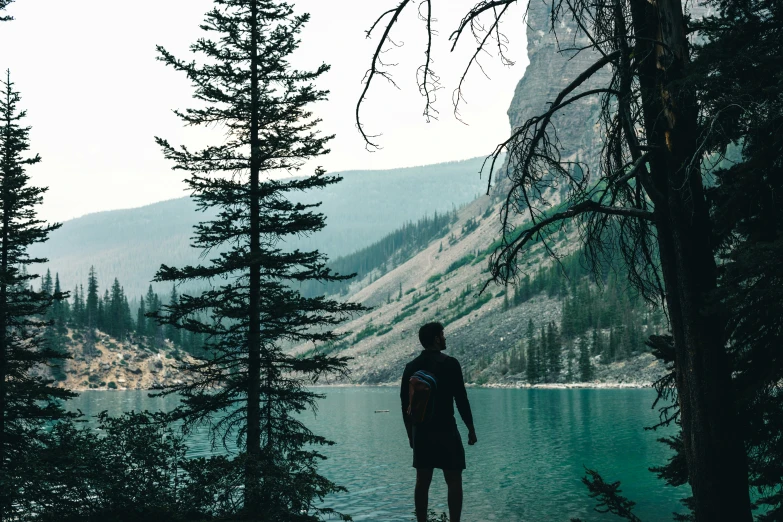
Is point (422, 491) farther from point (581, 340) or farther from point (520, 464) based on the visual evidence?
point (581, 340)

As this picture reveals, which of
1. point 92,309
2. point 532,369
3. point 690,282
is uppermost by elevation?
point 92,309

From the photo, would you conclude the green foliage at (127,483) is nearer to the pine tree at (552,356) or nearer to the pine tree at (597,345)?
the pine tree at (552,356)

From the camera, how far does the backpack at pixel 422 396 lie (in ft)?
22.6

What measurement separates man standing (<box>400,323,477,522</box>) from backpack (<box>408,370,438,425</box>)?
3 centimetres

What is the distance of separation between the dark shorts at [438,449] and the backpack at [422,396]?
0.53ft

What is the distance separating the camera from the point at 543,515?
30625 mm

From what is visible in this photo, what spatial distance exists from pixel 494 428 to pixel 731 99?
62193 millimetres

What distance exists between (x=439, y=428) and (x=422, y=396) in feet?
1.38

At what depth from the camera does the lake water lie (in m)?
31.9

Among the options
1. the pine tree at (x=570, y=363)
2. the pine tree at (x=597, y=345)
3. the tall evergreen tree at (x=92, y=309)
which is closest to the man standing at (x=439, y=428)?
the pine tree at (x=570, y=363)

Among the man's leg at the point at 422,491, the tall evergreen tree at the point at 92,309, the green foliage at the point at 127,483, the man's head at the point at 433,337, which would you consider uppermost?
the tall evergreen tree at the point at 92,309

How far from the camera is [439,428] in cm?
702

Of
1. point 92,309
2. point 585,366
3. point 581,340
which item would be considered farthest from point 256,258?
point 92,309

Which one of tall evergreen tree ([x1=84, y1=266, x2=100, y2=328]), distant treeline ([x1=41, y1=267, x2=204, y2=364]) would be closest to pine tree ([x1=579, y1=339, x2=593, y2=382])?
distant treeline ([x1=41, y1=267, x2=204, y2=364])
